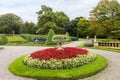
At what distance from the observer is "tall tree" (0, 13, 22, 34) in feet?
170

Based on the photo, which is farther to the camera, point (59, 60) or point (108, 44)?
point (108, 44)

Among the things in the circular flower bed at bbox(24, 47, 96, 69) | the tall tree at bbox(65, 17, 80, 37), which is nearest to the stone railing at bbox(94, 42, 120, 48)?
the circular flower bed at bbox(24, 47, 96, 69)


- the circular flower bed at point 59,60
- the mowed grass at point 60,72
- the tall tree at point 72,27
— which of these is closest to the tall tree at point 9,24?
the tall tree at point 72,27

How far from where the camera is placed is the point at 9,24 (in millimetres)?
53062

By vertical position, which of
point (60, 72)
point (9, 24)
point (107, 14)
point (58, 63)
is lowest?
point (60, 72)

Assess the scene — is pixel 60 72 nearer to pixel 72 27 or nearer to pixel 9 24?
pixel 72 27

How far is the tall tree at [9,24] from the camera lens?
51.8m

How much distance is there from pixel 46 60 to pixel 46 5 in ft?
99.0

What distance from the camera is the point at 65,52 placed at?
30.5 feet

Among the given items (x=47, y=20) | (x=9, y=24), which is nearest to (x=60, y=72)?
(x=47, y=20)

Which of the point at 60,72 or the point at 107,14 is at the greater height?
the point at 107,14

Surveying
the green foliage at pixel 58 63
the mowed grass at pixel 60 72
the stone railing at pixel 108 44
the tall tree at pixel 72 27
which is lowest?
the mowed grass at pixel 60 72

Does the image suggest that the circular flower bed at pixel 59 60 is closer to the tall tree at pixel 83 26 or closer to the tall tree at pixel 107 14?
the tall tree at pixel 107 14

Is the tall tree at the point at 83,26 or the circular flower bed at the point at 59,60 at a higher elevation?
the tall tree at the point at 83,26
